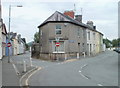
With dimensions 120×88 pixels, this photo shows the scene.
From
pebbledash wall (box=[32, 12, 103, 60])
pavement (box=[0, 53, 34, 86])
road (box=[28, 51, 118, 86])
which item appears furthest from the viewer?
pebbledash wall (box=[32, 12, 103, 60])

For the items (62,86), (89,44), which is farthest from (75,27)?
(62,86)

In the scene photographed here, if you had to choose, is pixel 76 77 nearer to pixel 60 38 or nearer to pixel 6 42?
pixel 60 38

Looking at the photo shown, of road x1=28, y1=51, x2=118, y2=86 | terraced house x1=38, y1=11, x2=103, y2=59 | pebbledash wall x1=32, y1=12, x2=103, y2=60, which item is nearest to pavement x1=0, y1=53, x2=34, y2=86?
road x1=28, y1=51, x2=118, y2=86

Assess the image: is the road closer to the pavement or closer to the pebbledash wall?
the pavement

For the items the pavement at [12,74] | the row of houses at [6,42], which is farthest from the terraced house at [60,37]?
the pavement at [12,74]

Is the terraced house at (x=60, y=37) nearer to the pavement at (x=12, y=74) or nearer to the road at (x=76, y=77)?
the pavement at (x=12, y=74)

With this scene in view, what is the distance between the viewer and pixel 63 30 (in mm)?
32062

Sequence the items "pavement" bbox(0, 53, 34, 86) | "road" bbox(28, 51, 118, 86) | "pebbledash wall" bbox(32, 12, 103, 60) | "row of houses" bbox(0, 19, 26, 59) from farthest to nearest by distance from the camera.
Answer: "row of houses" bbox(0, 19, 26, 59) < "pebbledash wall" bbox(32, 12, 103, 60) < "pavement" bbox(0, 53, 34, 86) < "road" bbox(28, 51, 118, 86)

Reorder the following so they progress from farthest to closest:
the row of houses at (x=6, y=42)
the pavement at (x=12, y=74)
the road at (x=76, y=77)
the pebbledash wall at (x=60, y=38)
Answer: the row of houses at (x=6, y=42) < the pebbledash wall at (x=60, y=38) < the pavement at (x=12, y=74) < the road at (x=76, y=77)

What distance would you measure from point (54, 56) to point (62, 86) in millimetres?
21509

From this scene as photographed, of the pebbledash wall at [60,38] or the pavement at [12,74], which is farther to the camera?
the pebbledash wall at [60,38]

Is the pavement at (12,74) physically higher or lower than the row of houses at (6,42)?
lower

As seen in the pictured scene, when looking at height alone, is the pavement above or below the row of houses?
below

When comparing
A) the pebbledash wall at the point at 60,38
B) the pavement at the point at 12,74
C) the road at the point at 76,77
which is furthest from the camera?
the pebbledash wall at the point at 60,38
